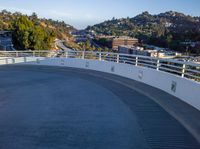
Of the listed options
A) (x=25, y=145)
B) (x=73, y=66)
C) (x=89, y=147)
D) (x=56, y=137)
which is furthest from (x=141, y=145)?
(x=73, y=66)

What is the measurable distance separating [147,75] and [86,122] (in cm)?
794

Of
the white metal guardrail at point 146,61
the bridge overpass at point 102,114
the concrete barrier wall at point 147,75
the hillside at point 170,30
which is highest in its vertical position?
the hillside at point 170,30

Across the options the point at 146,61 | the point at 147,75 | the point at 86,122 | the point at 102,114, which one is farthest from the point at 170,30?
the point at 86,122

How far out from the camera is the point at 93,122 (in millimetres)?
7250

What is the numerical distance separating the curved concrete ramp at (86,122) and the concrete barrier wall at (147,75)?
1235 millimetres

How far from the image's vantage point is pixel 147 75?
14609mm

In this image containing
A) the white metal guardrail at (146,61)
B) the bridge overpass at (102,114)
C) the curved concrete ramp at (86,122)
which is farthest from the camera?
the white metal guardrail at (146,61)

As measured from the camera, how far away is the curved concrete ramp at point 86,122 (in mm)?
5801

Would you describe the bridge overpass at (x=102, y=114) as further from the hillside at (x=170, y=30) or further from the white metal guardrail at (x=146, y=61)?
the hillside at (x=170, y=30)

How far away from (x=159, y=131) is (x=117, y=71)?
12.0 meters

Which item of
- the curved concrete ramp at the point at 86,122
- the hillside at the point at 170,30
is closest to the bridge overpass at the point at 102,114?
the curved concrete ramp at the point at 86,122

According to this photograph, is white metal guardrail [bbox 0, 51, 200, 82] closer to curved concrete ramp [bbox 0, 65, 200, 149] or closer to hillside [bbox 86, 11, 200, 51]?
curved concrete ramp [bbox 0, 65, 200, 149]

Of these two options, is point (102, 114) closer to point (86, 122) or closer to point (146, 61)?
point (86, 122)

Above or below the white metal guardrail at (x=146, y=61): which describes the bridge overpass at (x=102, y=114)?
below
